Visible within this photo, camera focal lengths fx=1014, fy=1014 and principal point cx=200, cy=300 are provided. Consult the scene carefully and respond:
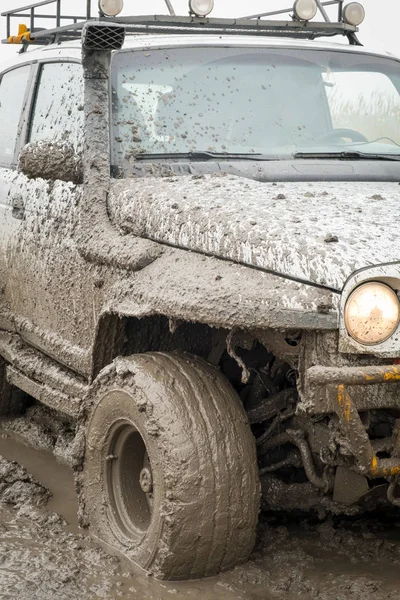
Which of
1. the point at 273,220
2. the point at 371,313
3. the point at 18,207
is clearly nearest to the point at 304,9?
the point at 18,207

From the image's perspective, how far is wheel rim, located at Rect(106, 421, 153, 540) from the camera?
3801 mm

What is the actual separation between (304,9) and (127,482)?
291 cm

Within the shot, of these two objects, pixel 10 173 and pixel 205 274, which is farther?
pixel 10 173

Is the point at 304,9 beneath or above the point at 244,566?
above

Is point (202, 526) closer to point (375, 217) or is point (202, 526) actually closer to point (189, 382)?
point (189, 382)

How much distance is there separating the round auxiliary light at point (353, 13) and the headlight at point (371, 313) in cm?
296

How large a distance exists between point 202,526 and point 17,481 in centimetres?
155

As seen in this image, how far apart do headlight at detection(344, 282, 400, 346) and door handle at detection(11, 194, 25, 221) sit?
235 cm

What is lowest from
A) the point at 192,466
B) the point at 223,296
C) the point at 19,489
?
the point at 19,489

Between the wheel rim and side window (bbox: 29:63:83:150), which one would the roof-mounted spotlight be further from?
the wheel rim

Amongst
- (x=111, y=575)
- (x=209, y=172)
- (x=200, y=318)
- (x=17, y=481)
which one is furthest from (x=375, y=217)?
(x=17, y=481)

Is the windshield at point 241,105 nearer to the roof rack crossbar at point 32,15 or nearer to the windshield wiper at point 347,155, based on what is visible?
the windshield wiper at point 347,155

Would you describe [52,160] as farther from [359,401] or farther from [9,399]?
[9,399]

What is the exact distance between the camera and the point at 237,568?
3518 mm
